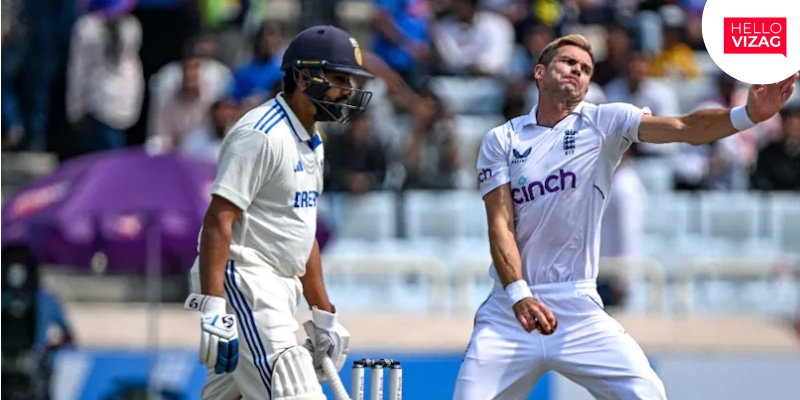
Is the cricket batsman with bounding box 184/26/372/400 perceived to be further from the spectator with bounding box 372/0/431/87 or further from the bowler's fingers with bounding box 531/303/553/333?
the spectator with bounding box 372/0/431/87

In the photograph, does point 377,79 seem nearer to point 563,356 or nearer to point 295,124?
point 295,124

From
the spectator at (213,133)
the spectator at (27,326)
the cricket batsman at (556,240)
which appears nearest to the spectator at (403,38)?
the spectator at (213,133)

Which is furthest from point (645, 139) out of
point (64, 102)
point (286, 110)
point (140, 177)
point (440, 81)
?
point (64, 102)

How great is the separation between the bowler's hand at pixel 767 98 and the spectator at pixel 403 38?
28.4ft

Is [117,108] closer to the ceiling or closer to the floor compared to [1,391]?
closer to the ceiling

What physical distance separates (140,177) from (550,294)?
5465 mm

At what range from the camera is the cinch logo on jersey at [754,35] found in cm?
765

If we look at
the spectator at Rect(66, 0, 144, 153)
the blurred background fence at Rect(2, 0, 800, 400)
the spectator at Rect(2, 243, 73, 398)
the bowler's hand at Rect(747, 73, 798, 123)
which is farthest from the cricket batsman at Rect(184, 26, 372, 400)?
the spectator at Rect(66, 0, 144, 153)

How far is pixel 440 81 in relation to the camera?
16.4m

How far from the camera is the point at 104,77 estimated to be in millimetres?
16281

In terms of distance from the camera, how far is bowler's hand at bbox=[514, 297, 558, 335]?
25.8ft

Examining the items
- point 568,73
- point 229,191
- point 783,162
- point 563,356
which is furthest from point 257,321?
point 783,162

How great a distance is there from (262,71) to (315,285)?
279 inches

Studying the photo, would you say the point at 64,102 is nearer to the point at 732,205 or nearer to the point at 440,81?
the point at 440,81
